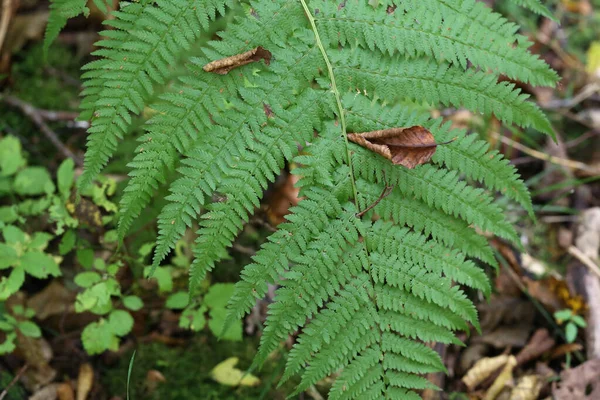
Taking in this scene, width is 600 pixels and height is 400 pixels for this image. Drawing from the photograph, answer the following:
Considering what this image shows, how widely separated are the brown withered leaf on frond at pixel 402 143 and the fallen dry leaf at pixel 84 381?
158cm

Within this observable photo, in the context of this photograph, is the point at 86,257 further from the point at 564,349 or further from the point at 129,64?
the point at 564,349

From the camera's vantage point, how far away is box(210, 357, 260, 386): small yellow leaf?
7.82ft

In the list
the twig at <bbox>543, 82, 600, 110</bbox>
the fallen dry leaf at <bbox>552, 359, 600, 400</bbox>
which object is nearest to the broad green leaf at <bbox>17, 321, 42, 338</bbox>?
the fallen dry leaf at <bbox>552, 359, 600, 400</bbox>

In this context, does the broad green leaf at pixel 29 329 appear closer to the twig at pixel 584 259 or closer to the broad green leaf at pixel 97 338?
the broad green leaf at pixel 97 338

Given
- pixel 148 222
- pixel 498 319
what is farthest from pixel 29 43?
pixel 498 319

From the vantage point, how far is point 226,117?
176 cm

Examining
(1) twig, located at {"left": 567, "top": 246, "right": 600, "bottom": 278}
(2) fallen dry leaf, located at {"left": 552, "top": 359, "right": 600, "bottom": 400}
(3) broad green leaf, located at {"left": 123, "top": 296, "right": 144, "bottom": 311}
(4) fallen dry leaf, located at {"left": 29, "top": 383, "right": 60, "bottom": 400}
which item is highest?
(1) twig, located at {"left": 567, "top": 246, "right": 600, "bottom": 278}

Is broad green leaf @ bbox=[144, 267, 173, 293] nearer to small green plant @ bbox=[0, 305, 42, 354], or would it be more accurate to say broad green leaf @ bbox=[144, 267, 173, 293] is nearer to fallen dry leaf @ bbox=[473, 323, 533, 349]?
small green plant @ bbox=[0, 305, 42, 354]

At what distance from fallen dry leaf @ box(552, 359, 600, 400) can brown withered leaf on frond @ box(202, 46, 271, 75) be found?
1.93m

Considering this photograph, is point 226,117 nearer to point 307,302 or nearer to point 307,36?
point 307,36

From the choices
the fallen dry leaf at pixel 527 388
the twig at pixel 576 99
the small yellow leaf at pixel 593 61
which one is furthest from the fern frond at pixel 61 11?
the small yellow leaf at pixel 593 61

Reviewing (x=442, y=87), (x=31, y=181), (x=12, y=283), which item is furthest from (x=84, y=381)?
(x=442, y=87)

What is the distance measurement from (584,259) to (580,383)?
723 millimetres

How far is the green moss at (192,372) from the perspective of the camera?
7.80 feet
